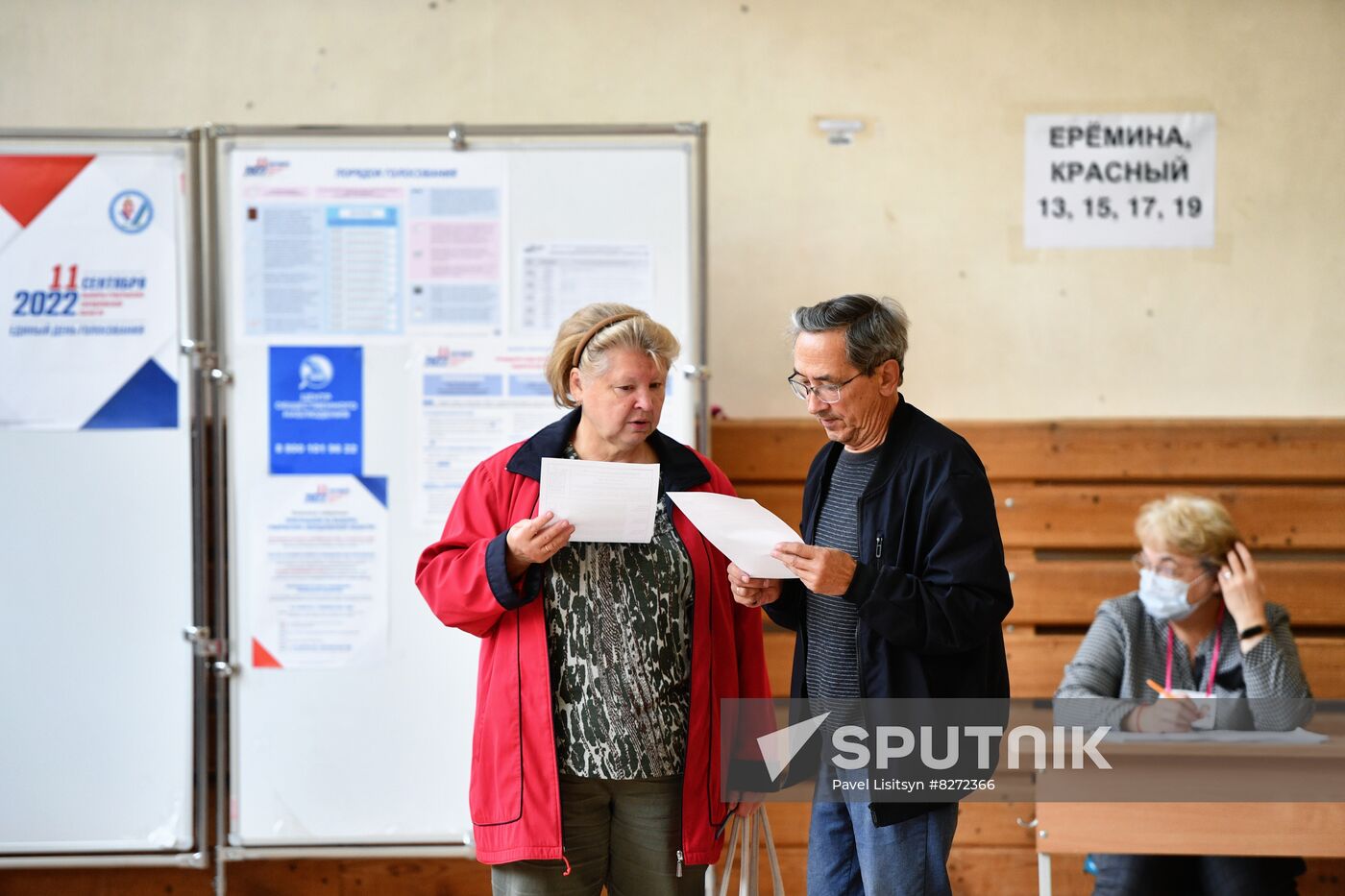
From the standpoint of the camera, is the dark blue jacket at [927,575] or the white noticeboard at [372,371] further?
the white noticeboard at [372,371]

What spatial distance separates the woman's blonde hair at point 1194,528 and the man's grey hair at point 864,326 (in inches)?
57.8

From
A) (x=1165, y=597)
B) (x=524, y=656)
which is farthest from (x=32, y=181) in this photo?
(x=1165, y=597)

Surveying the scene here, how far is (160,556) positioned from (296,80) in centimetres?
146

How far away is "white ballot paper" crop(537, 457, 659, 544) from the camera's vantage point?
1787mm

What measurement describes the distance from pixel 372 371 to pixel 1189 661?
88.6 inches

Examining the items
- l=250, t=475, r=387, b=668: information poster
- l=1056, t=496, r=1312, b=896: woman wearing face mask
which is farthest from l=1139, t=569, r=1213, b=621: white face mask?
l=250, t=475, r=387, b=668: information poster

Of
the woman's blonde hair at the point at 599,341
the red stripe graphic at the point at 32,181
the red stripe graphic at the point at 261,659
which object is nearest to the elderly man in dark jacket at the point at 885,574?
the woman's blonde hair at the point at 599,341

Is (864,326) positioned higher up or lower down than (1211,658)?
higher up

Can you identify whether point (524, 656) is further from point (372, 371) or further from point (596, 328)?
point (372, 371)

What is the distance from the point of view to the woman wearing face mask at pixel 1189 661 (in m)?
2.80

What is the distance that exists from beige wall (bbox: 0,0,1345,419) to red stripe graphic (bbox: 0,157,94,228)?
0.55 metres

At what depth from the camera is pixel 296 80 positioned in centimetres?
334

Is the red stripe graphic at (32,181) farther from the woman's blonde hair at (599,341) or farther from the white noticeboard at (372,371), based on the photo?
the woman's blonde hair at (599,341)

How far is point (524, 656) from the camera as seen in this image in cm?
187
